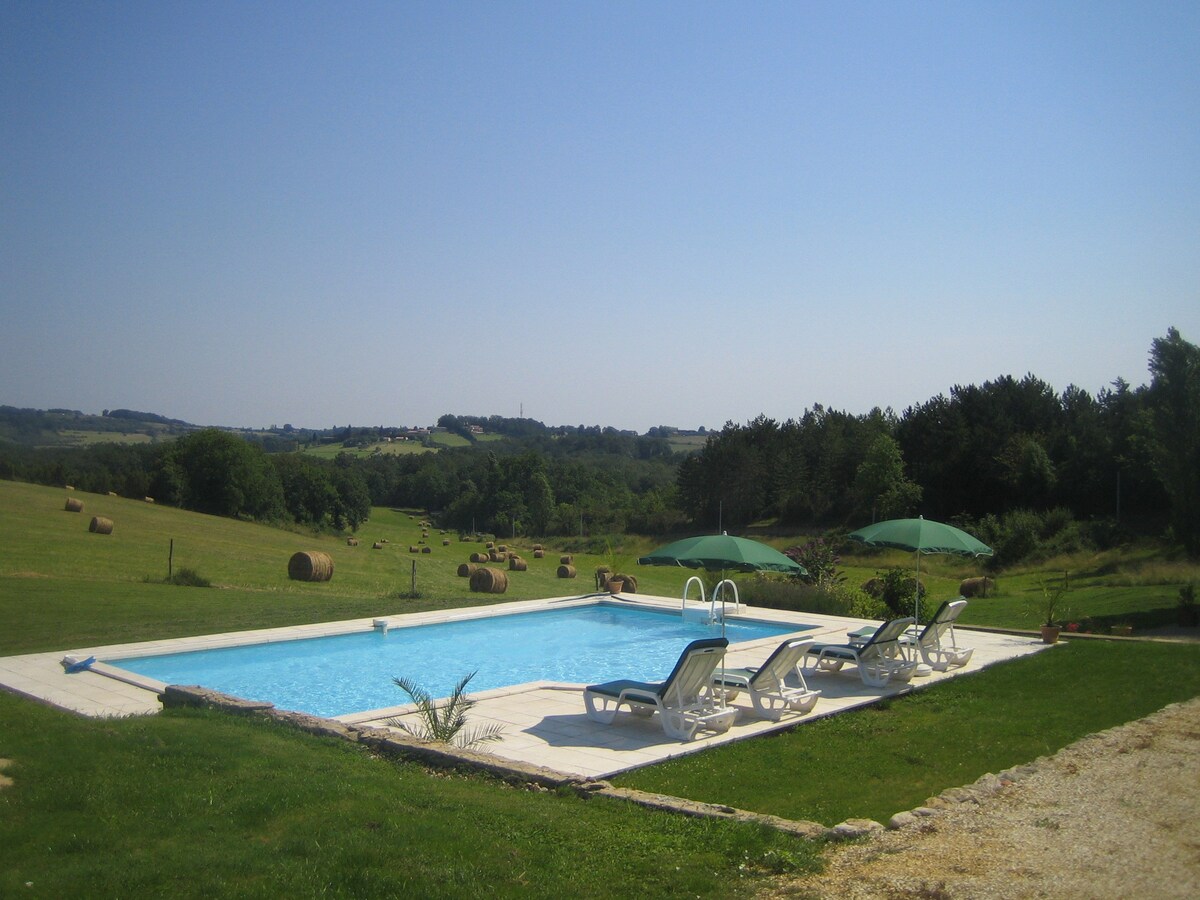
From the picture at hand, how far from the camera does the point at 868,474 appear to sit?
44781 mm

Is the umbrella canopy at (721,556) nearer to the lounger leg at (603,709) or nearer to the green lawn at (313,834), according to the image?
the lounger leg at (603,709)

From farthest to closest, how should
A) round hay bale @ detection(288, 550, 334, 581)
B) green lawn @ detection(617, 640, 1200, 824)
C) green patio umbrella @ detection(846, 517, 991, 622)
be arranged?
round hay bale @ detection(288, 550, 334, 581), green patio umbrella @ detection(846, 517, 991, 622), green lawn @ detection(617, 640, 1200, 824)

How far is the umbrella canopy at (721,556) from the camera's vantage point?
1114 cm

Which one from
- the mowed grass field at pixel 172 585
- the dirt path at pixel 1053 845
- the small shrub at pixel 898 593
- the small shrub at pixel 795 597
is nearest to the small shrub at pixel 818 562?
the small shrub at pixel 795 597

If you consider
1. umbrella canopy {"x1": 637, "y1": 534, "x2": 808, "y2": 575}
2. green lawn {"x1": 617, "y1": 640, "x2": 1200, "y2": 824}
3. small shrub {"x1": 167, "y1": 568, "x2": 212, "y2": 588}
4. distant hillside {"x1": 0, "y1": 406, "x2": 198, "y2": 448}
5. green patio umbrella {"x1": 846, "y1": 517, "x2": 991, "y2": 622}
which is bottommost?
small shrub {"x1": 167, "y1": 568, "x2": 212, "y2": 588}

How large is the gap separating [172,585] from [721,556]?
14.7 m

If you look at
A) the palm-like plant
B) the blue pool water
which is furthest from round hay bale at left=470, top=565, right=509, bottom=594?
the palm-like plant

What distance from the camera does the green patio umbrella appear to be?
11945 millimetres

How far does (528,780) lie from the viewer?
21.2 ft

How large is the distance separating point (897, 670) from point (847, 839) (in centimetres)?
662

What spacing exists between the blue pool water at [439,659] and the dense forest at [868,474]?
40.1 ft

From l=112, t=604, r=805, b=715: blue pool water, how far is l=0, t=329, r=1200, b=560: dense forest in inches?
482

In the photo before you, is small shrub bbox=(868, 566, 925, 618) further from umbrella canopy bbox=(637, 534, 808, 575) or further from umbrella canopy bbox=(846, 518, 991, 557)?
umbrella canopy bbox=(637, 534, 808, 575)

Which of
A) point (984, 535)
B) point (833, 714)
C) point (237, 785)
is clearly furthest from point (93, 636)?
point (984, 535)
